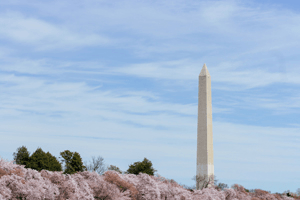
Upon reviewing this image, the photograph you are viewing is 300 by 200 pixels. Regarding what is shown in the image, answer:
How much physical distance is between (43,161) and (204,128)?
16.7 metres

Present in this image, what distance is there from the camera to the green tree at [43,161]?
3572 cm

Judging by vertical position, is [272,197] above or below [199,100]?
below

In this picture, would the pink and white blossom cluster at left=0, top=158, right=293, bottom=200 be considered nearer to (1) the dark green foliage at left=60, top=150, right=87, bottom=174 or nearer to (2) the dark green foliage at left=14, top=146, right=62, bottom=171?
(1) the dark green foliage at left=60, top=150, right=87, bottom=174

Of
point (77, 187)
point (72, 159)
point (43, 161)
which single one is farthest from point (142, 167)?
point (77, 187)

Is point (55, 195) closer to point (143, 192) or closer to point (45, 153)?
point (143, 192)

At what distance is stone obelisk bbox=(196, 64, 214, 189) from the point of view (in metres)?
35.8

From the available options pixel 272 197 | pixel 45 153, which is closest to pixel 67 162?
pixel 45 153

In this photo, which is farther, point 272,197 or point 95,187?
point 272,197

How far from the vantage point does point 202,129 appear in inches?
1427

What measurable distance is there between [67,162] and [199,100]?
47.2 ft

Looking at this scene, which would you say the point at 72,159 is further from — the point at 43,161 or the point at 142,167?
the point at 142,167

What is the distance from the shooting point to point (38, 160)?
36.6 m

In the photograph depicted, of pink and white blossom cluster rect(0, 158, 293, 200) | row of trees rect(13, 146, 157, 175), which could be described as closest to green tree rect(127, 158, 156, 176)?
row of trees rect(13, 146, 157, 175)

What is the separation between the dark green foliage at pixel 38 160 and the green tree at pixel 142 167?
773 cm
